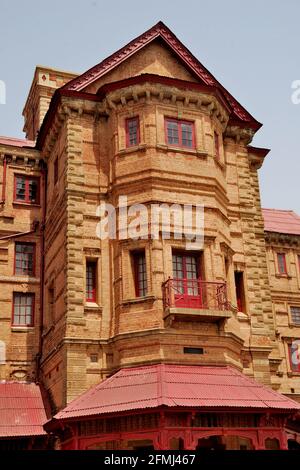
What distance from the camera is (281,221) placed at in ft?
135

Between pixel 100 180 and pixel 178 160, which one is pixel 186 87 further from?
pixel 100 180

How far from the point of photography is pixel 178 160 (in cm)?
2498

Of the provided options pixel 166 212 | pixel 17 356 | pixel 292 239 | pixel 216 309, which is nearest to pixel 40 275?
pixel 17 356

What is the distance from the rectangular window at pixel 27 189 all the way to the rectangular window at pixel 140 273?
7.73m

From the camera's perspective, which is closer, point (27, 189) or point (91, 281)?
point (91, 281)

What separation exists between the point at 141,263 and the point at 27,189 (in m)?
8.53

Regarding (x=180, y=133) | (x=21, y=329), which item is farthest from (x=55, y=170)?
(x=21, y=329)

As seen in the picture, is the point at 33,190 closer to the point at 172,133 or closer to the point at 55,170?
the point at 55,170

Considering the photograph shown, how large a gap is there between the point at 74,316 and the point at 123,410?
4.74m

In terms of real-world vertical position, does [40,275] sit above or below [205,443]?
above

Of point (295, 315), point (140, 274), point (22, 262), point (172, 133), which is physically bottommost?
point (140, 274)

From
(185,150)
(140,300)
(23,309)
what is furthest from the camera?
(23,309)

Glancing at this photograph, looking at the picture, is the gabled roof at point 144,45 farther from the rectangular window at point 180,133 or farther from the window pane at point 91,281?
the window pane at point 91,281

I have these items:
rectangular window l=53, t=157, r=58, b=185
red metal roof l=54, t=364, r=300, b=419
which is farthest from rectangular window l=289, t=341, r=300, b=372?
rectangular window l=53, t=157, r=58, b=185
